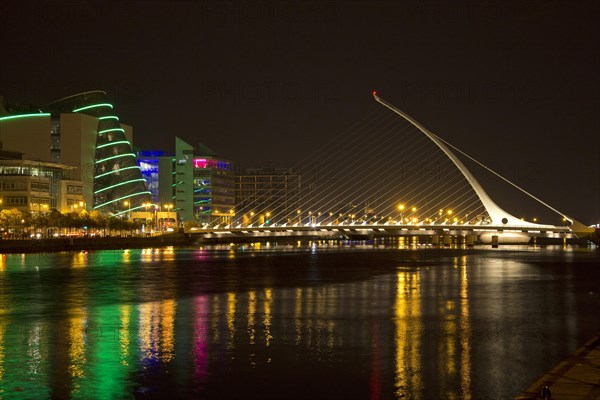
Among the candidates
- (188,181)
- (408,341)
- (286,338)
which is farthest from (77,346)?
(188,181)

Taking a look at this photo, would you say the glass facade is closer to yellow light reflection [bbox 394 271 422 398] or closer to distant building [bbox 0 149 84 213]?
distant building [bbox 0 149 84 213]

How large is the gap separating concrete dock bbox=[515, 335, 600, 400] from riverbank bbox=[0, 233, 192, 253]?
2463 inches

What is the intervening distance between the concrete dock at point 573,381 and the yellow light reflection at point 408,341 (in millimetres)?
1978

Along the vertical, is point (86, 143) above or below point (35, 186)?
above

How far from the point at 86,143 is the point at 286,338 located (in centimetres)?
11434

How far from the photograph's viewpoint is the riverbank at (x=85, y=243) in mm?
71144

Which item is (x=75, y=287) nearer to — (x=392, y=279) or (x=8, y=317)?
(x=8, y=317)

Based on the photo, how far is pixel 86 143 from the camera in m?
127

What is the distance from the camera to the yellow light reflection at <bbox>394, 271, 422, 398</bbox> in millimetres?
13092

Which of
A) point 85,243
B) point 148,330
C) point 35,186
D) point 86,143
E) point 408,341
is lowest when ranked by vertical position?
point 408,341

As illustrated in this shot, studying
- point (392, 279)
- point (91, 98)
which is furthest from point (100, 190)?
point (392, 279)

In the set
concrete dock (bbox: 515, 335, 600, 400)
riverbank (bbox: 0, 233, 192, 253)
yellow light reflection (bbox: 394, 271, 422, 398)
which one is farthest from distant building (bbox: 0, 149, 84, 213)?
concrete dock (bbox: 515, 335, 600, 400)

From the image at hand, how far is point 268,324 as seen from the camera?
20.4 meters

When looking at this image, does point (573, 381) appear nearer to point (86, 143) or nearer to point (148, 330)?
point (148, 330)
